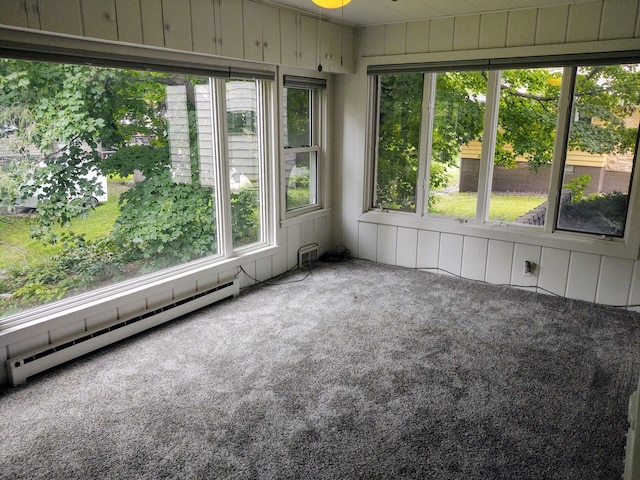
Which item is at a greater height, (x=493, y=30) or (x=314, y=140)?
(x=493, y=30)

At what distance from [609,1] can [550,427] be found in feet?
10.2

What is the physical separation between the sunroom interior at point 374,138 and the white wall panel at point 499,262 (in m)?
0.01

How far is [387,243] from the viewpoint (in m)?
5.05

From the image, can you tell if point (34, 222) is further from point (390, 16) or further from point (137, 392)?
point (390, 16)

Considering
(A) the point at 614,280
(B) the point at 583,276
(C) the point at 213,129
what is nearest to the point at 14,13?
(C) the point at 213,129

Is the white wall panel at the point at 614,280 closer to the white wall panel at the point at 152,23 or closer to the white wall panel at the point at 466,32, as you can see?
the white wall panel at the point at 466,32

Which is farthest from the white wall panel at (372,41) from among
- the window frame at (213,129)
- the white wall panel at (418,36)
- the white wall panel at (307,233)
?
the white wall panel at (307,233)

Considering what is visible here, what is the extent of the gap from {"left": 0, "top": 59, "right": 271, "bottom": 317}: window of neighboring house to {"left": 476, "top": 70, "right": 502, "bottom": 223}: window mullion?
1.97m

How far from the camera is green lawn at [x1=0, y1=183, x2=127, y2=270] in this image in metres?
2.74

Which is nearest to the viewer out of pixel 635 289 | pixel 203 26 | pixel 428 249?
pixel 203 26

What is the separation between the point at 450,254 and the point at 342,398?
2446 millimetres

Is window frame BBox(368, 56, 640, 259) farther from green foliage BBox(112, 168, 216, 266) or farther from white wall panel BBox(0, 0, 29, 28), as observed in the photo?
white wall panel BBox(0, 0, 29, 28)

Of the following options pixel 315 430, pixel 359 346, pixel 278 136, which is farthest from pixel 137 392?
pixel 278 136

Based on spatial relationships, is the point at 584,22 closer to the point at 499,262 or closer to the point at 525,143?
the point at 525,143
